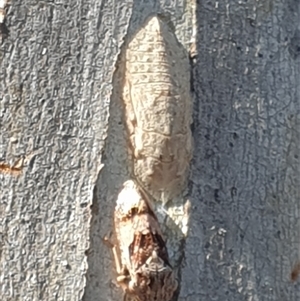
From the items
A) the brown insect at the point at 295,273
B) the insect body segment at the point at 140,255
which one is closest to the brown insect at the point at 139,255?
the insect body segment at the point at 140,255

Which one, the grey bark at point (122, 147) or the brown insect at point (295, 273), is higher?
the grey bark at point (122, 147)

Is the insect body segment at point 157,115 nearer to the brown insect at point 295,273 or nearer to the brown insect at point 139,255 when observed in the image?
the brown insect at point 139,255

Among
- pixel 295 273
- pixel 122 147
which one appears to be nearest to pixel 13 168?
pixel 122 147

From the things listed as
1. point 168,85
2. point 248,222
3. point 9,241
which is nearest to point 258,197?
point 248,222

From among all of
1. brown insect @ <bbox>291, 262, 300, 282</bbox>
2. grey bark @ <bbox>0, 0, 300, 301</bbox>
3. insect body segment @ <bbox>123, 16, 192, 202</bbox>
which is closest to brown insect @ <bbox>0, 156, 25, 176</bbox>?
grey bark @ <bbox>0, 0, 300, 301</bbox>

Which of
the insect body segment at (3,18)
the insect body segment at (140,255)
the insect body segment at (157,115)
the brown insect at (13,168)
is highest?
the insect body segment at (3,18)
